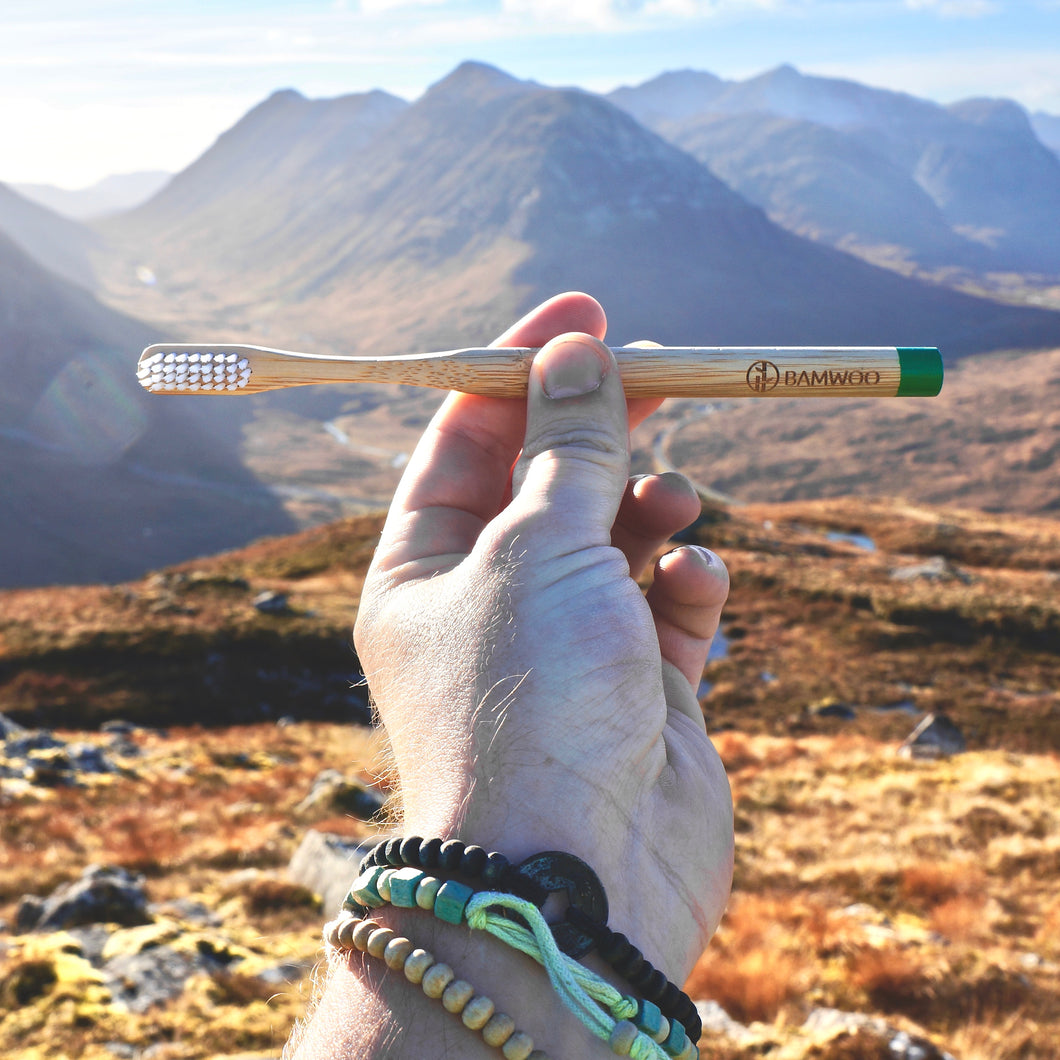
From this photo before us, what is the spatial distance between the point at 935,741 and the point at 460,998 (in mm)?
18898

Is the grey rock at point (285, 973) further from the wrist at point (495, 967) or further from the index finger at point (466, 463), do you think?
the wrist at point (495, 967)

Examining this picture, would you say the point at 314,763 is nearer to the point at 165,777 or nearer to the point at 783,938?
the point at 165,777

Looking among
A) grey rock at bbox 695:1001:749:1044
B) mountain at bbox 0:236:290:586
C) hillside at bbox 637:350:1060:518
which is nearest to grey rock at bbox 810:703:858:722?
grey rock at bbox 695:1001:749:1044

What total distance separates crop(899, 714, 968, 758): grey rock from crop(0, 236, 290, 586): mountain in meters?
105

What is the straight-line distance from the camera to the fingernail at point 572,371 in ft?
10.6

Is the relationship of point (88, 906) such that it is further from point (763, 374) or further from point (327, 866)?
point (763, 374)

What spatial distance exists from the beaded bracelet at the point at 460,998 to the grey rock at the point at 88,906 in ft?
20.3

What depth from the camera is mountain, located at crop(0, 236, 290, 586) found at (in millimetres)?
112062

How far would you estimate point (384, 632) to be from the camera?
2885 mm

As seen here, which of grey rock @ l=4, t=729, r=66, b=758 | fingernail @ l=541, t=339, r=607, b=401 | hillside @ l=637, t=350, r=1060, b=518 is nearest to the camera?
fingernail @ l=541, t=339, r=607, b=401

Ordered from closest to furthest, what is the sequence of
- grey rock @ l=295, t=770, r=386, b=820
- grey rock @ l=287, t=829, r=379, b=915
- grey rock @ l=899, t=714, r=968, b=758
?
grey rock @ l=287, t=829, r=379, b=915 < grey rock @ l=295, t=770, r=386, b=820 < grey rock @ l=899, t=714, r=968, b=758

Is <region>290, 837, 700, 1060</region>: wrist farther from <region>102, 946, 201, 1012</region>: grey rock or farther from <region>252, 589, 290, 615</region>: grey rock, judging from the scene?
<region>252, 589, 290, 615</region>: grey rock

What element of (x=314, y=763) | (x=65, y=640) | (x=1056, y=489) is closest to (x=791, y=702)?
(x=314, y=763)

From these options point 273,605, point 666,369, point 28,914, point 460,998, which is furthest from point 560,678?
point 273,605
